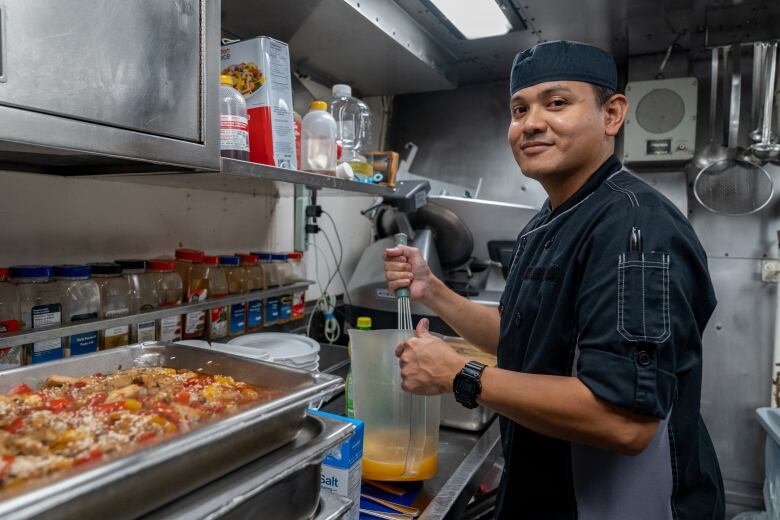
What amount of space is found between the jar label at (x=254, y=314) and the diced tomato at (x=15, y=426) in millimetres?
1072

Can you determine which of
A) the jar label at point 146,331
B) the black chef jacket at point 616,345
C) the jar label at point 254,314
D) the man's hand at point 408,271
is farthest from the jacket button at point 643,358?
the jar label at point 254,314

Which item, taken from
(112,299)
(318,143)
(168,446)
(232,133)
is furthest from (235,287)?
(168,446)

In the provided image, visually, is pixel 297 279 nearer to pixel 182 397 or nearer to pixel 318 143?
pixel 318 143

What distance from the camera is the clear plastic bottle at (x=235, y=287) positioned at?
5.49 feet

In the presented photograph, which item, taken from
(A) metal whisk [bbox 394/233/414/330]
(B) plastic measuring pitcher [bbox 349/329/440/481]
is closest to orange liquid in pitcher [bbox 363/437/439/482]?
(B) plastic measuring pitcher [bbox 349/329/440/481]

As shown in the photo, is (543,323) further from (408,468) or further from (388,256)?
(388,256)

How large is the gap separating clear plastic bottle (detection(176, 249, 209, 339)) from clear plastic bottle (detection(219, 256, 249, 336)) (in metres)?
0.09

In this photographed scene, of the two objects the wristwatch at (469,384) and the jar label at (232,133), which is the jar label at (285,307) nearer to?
the jar label at (232,133)

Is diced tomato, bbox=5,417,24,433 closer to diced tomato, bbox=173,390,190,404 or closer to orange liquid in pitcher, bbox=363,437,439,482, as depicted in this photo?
diced tomato, bbox=173,390,190,404

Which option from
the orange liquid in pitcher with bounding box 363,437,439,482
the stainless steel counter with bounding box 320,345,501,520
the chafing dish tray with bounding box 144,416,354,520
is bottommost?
the stainless steel counter with bounding box 320,345,501,520

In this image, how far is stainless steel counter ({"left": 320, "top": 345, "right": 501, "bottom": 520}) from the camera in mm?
1184

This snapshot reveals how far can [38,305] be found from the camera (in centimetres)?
114

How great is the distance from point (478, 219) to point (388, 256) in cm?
90

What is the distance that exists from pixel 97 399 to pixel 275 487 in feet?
1.07
